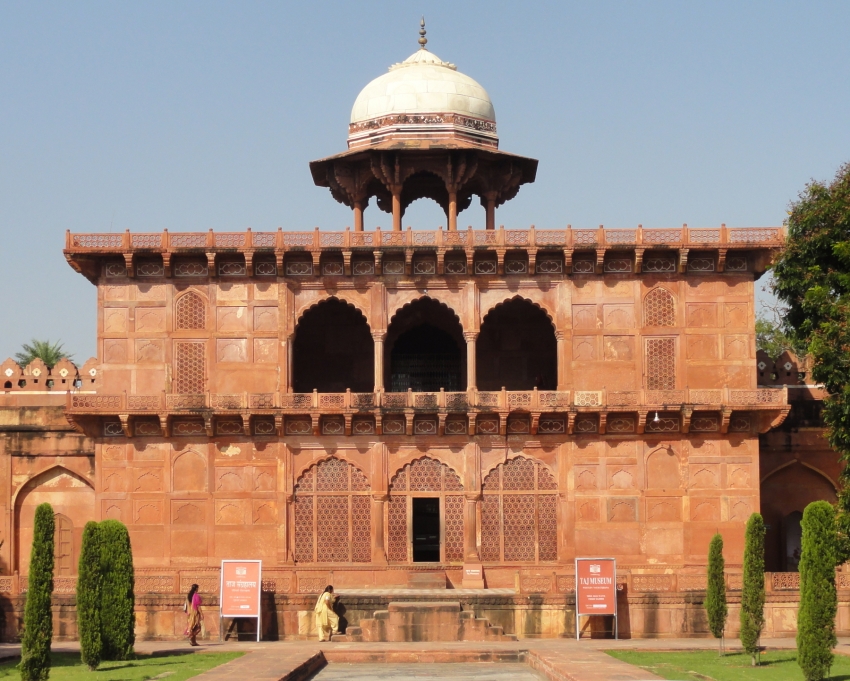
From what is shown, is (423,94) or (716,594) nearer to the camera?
(716,594)

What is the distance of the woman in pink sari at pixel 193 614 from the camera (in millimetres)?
28203

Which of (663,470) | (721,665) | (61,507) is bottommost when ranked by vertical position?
(721,665)

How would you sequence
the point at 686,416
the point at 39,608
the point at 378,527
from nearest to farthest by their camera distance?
the point at 39,608
the point at 686,416
the point at 378,527

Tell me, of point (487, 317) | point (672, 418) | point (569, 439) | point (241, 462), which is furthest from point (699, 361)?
point (241, 462)

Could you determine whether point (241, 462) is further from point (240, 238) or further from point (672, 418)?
point (672, 418)

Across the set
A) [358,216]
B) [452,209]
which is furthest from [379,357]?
[452,209]

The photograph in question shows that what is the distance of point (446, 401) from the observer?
3212 cm

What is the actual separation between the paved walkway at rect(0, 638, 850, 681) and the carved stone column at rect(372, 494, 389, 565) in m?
4.15

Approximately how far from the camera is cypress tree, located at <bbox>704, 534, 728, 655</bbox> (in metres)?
25.7

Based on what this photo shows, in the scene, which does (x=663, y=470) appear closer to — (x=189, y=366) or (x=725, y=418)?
(x=725, y=418)

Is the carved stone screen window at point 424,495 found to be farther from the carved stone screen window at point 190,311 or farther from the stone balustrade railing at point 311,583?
the carved stone screen window at point 190,311

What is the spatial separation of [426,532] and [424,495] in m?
1.04

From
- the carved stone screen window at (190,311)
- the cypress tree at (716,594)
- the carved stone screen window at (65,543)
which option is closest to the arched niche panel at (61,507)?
the carved stone screen window at (65,543)

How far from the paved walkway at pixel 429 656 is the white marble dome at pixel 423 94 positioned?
13631 millimetres
